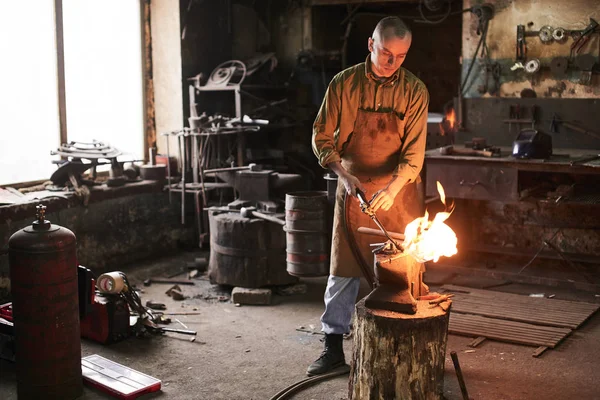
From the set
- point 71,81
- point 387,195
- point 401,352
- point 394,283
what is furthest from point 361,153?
point 71,81

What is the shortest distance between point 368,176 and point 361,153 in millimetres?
144

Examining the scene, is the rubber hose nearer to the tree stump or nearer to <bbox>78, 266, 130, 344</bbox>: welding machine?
the tree stump

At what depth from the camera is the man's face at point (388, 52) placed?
158 inches

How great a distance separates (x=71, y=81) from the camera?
701 centimetres

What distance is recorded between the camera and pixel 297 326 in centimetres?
545

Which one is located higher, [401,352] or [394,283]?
[394,283]

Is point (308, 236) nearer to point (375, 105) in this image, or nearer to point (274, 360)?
point (274, 360)

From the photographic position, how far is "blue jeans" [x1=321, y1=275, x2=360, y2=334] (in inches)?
177

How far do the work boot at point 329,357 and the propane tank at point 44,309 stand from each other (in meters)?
1.39

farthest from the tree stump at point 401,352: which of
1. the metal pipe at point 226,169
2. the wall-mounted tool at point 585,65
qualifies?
the wall-mounted tool at point 585,65

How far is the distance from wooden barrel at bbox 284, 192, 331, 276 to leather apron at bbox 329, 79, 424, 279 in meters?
1.02

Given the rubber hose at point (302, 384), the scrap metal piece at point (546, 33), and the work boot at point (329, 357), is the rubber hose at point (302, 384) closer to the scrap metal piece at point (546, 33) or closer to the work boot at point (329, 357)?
the work boot at point (329, 357)

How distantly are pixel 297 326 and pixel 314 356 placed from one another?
0.61m

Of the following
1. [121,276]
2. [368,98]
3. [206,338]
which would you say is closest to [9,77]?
[121,276]
